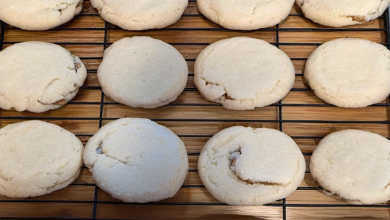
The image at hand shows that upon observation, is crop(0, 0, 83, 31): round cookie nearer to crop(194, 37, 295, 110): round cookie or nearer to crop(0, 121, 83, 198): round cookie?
crop(0, 121, 83, 198): round cookie

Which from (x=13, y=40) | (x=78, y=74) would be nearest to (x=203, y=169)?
(x=78, y=74)

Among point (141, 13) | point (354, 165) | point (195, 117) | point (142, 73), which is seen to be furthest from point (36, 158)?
point (354, 165)

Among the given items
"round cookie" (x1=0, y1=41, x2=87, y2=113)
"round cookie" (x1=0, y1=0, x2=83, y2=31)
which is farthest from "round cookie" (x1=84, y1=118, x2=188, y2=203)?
"round cookie" (x1=0, y1=0, x2=83, y2=31)

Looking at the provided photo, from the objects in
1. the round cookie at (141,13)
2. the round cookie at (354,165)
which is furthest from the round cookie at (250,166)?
the round cookie at (141,13)

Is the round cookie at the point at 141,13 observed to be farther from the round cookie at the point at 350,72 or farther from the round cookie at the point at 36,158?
the round cookie at the point at 350,72

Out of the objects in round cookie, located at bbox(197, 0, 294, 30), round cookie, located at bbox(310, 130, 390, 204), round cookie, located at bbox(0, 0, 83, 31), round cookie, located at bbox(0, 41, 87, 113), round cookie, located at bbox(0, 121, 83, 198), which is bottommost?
round cookie, located at bbox(0, 121, 83, 198)

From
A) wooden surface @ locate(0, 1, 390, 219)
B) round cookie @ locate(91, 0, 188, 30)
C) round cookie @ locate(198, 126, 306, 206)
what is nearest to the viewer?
round cookie @ locate(198, 126, 306, 206)

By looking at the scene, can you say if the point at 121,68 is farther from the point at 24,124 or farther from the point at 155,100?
the point at 24,124
